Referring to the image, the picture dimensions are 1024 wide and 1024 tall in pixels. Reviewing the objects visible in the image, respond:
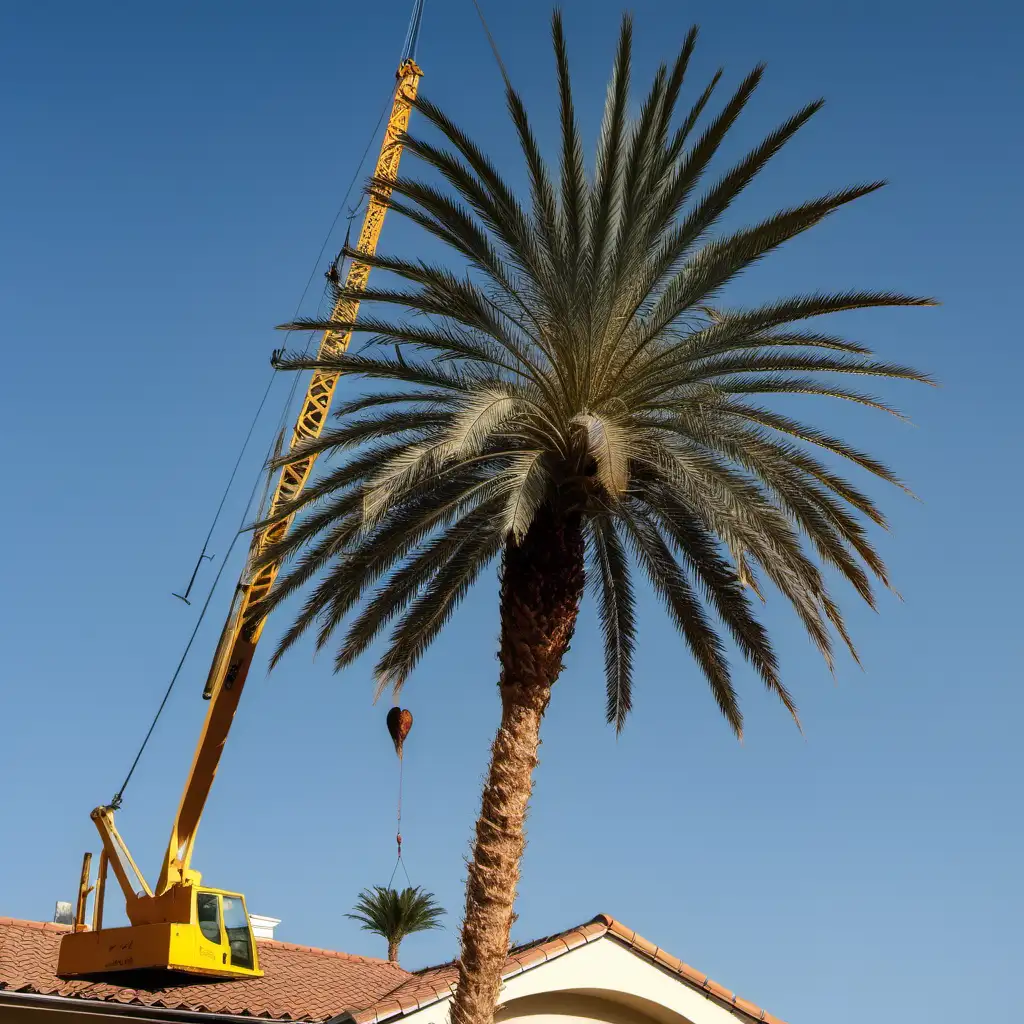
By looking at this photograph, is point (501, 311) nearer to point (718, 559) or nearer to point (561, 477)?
point (561, 477)

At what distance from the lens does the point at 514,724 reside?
15133 mm

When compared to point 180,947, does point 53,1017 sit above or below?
below

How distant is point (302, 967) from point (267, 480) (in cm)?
942

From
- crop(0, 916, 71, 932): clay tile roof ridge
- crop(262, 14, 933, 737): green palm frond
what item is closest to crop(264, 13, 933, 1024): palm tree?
crop(262, 14, 933, 737): green palm frond

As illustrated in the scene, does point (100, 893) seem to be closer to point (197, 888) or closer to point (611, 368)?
point (197, 888)

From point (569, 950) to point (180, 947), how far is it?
229 inches

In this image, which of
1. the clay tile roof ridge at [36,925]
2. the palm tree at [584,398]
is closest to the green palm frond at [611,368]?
the palm tree at [584,398]

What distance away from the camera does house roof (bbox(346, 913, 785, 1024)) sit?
55.8 feet

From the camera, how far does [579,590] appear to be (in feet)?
52.2

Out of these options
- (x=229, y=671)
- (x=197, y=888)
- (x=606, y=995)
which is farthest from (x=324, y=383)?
(x=606, y=995)

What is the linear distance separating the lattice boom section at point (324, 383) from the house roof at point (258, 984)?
5.84 metres

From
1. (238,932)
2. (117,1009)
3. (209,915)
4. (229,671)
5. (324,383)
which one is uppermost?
(324,383)

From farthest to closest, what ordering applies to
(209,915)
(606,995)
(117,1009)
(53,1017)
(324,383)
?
(324,383), (209,915), (606,995), (53,1017), (117,1009)

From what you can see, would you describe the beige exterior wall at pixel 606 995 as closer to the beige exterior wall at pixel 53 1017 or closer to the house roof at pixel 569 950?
the house roof at pixel 569 950
